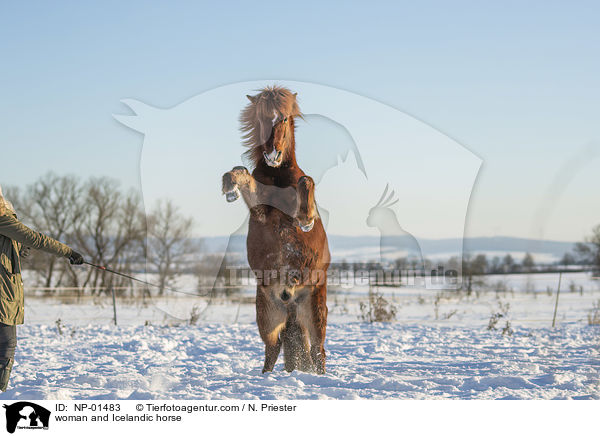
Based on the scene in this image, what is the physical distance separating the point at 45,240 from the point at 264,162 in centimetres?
188

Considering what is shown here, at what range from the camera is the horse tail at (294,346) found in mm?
4965

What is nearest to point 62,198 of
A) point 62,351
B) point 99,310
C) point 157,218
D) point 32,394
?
point 99,310

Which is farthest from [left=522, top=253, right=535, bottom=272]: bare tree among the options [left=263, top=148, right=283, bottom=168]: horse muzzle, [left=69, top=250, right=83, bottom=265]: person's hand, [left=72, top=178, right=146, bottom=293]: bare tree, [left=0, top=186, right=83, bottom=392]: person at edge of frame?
[left=72, top=178, right=146, bottom=293]: bare tree

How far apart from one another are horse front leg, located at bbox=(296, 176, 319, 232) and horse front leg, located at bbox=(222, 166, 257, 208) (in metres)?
0.41

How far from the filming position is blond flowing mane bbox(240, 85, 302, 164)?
4.62 metres

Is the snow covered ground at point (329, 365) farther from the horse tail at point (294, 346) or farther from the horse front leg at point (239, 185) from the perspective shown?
the horse front leg at point (239, 185)

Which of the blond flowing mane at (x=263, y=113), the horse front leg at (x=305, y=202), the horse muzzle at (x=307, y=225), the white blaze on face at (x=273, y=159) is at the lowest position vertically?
the horse muzzle at (x=307, y=225)

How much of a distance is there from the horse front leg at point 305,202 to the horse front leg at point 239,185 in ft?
1.35

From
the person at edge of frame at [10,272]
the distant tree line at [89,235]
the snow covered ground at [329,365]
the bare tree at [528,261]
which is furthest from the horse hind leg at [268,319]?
the distant tree line at [89,235]

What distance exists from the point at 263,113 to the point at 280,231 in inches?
40.2

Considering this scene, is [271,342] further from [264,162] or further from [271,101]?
[271,101]

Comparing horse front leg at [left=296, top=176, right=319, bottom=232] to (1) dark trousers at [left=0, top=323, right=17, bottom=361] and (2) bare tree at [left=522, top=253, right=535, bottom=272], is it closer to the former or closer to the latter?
(1) dark trousers at [left=0, top=323, right=17, bottom=361]

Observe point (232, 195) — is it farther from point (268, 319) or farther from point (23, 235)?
point (23, 235)

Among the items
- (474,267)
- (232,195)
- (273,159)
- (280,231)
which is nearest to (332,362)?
(280,231)
